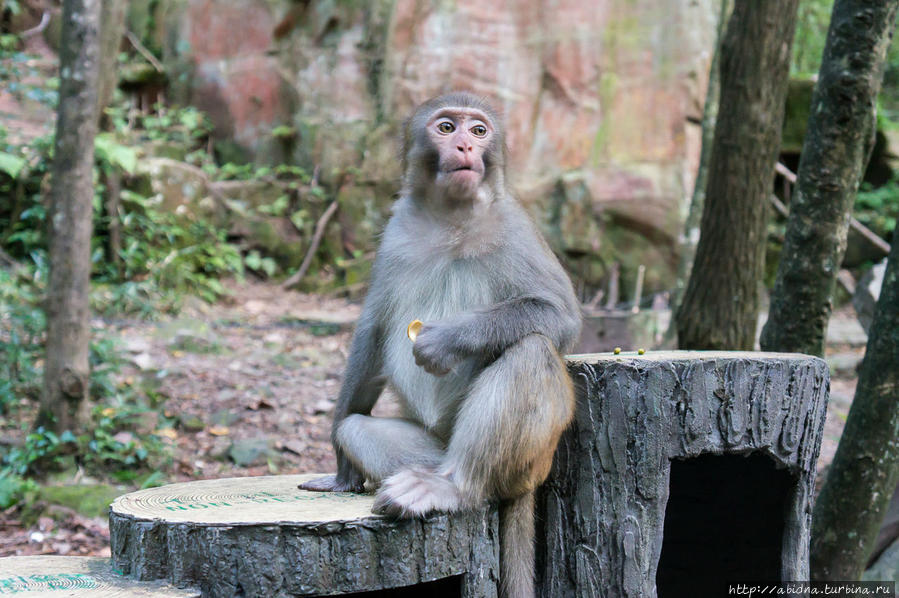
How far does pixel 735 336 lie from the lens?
19.7ft

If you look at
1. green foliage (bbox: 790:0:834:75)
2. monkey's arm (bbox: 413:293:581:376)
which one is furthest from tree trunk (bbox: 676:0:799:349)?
green foliage (bbox: 790:0:834:75)

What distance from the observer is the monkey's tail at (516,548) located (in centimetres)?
336

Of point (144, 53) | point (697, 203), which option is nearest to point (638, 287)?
point (697, 203)

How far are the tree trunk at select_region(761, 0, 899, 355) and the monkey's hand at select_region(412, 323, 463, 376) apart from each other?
226 centimetres

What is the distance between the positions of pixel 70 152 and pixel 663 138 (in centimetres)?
830

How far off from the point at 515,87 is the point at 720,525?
914 cm

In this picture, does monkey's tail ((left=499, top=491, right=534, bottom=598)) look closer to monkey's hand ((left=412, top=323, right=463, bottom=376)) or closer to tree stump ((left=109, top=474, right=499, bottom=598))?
tree stump ((left=109, top=474, right=499, bottom=598))

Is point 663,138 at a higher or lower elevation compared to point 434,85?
lower

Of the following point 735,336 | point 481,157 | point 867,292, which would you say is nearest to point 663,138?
point 867,292

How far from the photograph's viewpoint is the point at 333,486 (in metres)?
3.56

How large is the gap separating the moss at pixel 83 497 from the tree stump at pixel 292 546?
221 centimetres

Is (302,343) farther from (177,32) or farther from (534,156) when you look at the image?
(177,32)

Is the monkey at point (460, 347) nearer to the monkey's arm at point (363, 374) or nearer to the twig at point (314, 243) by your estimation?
the monkey's arm at point (363, 374)

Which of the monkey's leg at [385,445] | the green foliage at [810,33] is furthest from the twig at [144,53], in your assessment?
the monkey's leg at [385,445]
